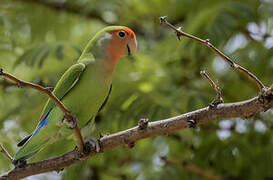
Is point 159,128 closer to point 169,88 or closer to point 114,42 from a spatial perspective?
point 114,42

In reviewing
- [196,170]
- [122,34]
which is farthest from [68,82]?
[196,170]

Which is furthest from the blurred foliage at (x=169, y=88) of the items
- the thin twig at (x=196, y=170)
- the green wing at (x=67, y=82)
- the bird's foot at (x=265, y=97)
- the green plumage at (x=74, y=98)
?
the bird's foot at (x=265, y=97)

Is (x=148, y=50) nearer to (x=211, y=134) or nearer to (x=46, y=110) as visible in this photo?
(x=211, y=134)

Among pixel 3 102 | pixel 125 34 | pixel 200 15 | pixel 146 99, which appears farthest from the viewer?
pixel 3 102

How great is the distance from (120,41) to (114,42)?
1.8 inches

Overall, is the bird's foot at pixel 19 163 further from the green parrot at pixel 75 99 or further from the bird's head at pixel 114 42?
the bird's head at pixel 114 42

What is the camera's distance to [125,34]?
3279 mm

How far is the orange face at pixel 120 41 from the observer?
326cm

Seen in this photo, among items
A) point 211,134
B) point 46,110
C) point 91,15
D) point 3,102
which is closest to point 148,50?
point 91,15

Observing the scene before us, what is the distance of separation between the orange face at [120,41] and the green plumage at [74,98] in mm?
236

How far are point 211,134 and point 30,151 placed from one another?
6.35ft

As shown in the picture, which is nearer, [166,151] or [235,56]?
[235,56]

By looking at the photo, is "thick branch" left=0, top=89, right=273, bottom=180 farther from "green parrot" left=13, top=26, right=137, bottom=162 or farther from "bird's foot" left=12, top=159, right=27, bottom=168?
"green parrot" left=13, top=26, right=137, bottom=162

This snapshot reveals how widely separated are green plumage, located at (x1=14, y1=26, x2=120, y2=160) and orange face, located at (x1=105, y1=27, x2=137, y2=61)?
9.3 inches
